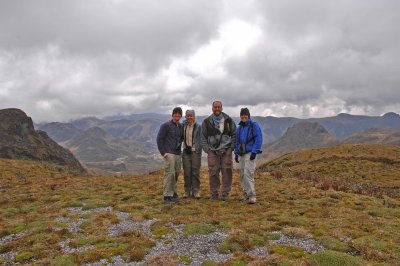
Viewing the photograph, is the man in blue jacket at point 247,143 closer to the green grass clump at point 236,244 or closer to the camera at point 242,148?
the camera at point 242,148

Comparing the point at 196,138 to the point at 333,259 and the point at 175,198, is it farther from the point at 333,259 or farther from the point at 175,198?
the point at 333,259

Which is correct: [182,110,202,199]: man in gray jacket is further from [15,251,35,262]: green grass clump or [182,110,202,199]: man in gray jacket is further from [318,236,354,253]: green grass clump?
[15,251,35,262]: green grass clump

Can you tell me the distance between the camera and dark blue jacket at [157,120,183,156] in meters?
21.9

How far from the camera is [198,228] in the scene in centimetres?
1695

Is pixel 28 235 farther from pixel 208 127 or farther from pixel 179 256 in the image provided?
pixel 208 127

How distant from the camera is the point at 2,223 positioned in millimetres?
18891

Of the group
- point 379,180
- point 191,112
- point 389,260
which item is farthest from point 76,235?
point 379,180

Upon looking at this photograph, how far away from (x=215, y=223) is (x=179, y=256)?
179 inches

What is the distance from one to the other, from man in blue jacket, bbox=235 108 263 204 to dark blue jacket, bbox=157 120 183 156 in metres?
3.78

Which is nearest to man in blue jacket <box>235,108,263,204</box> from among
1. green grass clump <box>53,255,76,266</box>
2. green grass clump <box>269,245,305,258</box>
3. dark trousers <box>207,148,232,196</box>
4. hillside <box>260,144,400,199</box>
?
dark trousers <box>207,148,232,196</box>

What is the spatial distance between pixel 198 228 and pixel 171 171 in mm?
5804

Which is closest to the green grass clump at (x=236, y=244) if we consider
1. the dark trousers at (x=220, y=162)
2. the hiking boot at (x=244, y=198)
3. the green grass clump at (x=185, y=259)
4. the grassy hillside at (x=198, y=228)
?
the grassy hillside at (x=198, y=228)

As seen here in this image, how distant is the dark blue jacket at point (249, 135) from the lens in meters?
21.5

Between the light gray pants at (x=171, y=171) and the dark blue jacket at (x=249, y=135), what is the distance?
387 cm
